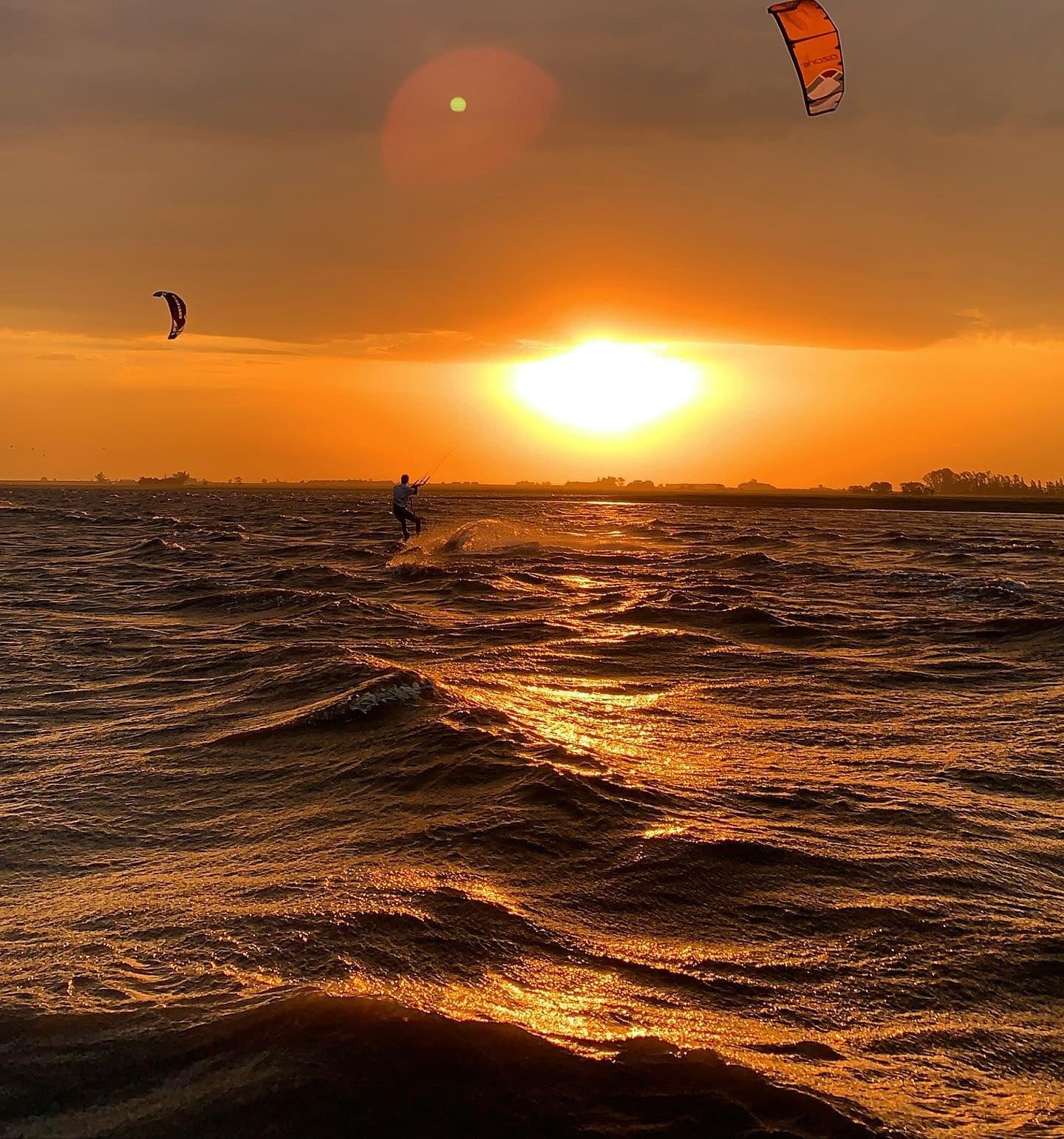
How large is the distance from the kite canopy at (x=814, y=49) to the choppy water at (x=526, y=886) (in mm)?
10190

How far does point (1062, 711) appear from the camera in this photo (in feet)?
41.2

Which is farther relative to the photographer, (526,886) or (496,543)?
(496,543)

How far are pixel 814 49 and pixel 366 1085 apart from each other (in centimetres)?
1832

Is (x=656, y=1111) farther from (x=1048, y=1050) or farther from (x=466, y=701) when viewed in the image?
(x=466, y=701)

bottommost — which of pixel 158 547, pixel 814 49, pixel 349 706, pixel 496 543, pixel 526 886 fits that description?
pixel 526 886

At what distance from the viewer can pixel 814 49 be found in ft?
55.4

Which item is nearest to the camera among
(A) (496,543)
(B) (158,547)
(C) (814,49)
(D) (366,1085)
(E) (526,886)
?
(D) (366,1085)

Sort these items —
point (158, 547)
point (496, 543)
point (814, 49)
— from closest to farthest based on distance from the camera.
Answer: point (814, 49)
point (158, 547)
point (496, 543)

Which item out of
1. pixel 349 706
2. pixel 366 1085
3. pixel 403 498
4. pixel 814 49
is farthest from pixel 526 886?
pixel 403 498

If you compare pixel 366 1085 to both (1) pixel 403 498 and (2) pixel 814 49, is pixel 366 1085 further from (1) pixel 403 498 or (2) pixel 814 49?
(1) pixel 403 498

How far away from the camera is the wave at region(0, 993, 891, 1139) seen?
3.97m

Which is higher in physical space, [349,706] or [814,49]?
[814,49]

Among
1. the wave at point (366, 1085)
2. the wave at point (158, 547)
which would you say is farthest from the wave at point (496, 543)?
the wave at point (366, 1085)

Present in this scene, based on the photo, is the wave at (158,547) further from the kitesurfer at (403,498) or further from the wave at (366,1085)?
the wave at (366,1085)
